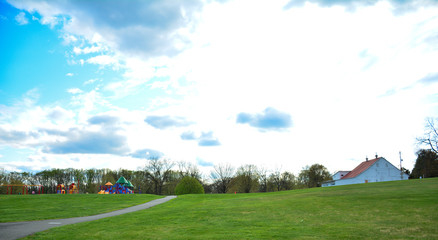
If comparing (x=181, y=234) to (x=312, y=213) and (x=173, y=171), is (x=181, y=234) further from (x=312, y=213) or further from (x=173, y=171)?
(x=173, y=171)

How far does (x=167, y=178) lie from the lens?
8238 centimetres

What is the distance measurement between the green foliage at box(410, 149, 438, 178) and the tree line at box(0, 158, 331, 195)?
23.9 m

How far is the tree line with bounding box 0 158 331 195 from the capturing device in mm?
76562

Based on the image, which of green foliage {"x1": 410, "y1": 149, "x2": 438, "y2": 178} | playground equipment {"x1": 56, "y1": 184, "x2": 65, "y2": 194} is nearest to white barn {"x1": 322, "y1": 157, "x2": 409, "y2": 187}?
green foliage {"x1": 410, "y1": 149, "x2": 438, "y2": 178}

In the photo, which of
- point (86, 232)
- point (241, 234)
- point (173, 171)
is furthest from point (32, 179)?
point (241, 234)

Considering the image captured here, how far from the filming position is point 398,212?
13.1 m

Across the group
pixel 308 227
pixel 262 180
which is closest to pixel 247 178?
pixel 262 180

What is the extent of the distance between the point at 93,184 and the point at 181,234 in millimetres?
75215

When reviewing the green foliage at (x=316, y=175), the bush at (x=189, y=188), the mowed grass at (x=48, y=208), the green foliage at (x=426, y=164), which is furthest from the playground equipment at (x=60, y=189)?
the green foliage at (x=426, y=164)

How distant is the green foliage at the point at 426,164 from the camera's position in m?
67.2

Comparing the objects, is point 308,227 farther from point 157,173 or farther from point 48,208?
point 157,173

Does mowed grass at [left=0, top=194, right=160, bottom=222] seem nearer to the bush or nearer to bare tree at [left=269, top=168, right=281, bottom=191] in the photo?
the bush

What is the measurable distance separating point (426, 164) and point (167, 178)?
6964 centimetres

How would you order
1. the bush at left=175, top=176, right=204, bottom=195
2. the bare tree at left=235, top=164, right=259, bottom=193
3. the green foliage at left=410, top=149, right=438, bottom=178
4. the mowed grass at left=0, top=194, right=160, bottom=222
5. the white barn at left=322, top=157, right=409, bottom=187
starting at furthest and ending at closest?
the bare tree at left=235, top=164, right=259, bottom=193
the green foliage at left=410, top=149, right=438, bottom=178
the white barn at left=322, top=157, right=409, bottom=187
the bush at left=175, top=176, right=204, bottom=195
the mowed grass at left=0, top=194, right=160, bottom=222
